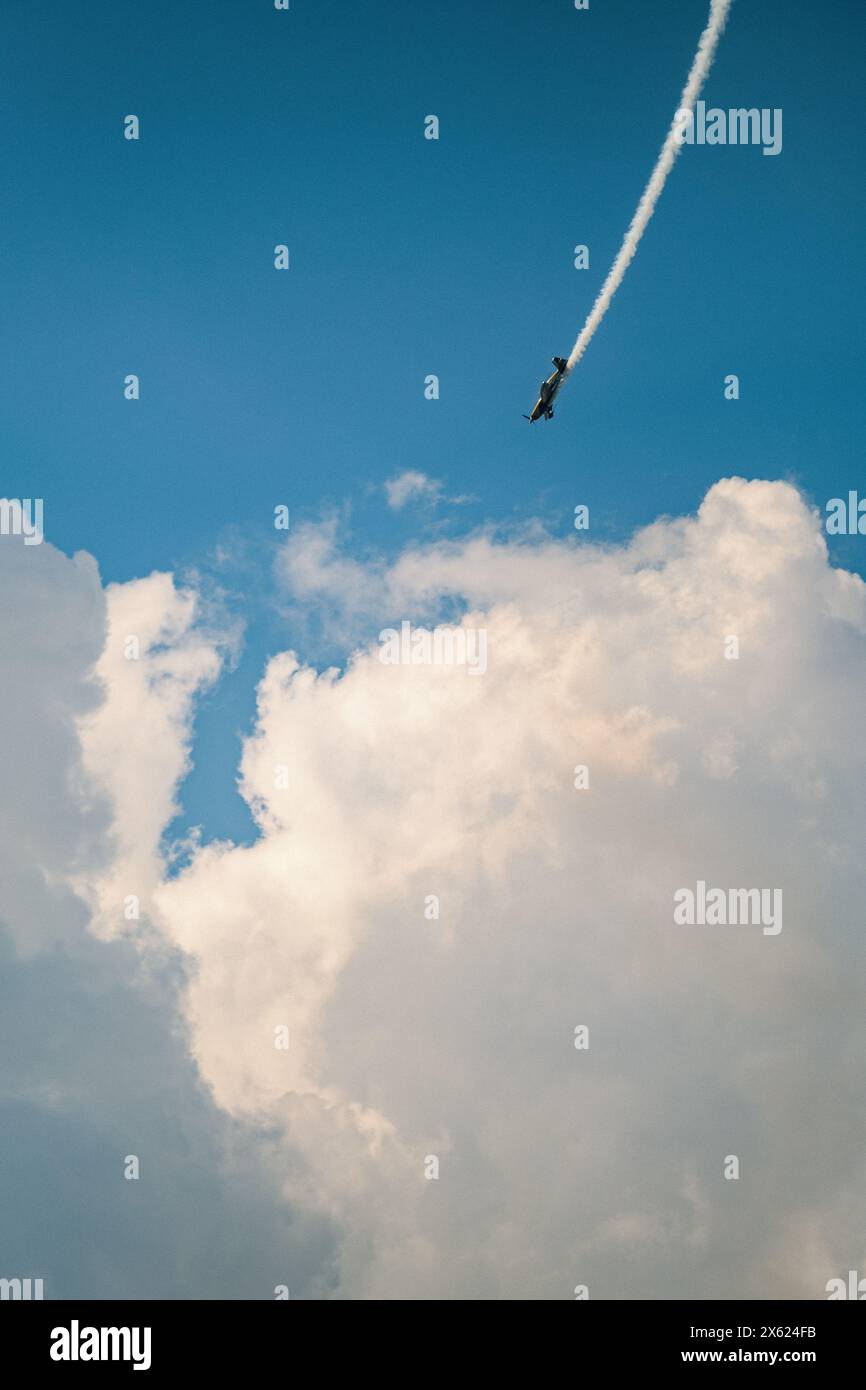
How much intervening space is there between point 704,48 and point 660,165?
27.6 feet

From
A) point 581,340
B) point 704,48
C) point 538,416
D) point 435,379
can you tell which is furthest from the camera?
point 435,379

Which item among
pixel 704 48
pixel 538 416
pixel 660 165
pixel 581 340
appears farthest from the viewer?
pixel 538 416
